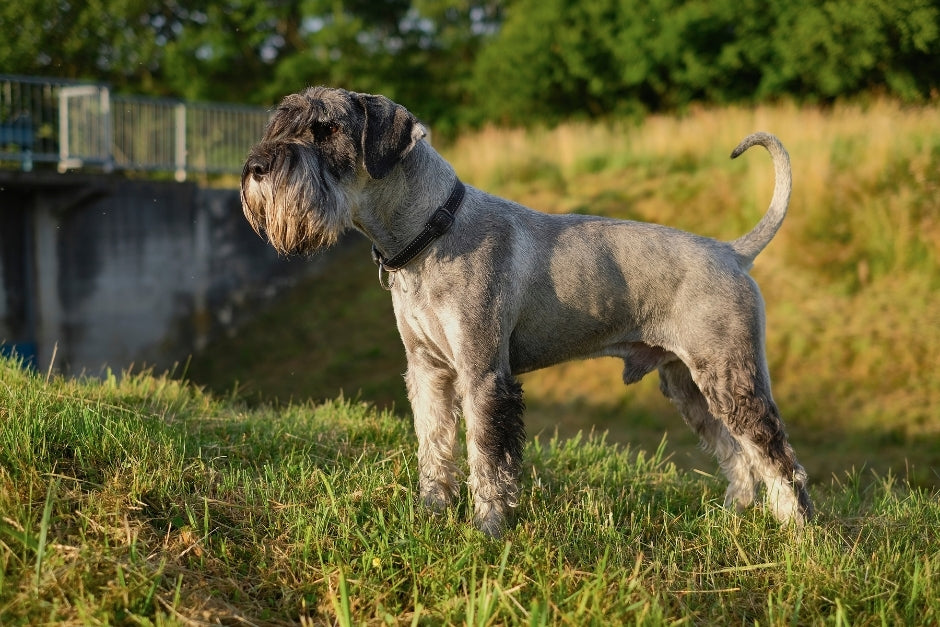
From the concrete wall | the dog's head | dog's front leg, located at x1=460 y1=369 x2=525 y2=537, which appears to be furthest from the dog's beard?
the concrete wall

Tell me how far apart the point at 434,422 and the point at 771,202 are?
240 centimetres

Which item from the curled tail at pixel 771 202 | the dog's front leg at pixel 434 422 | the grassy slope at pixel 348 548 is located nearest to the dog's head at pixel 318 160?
the dog's front leg at pixel 434 422

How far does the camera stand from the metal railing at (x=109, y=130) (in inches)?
611

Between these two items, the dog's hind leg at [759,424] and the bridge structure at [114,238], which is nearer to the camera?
the dog's hind leg at [759,424]

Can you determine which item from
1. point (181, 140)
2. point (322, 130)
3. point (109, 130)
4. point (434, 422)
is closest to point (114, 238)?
point (109, 130)

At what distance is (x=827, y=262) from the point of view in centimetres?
1273

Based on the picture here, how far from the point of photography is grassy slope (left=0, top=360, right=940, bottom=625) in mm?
3406

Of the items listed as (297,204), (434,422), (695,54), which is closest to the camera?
(297,204)

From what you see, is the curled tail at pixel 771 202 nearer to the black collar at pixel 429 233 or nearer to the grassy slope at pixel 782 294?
the black collar at pixel 429 233

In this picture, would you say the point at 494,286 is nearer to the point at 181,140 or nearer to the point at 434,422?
the point at 434,422

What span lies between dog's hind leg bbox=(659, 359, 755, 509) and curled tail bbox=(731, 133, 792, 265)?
31.7 inches

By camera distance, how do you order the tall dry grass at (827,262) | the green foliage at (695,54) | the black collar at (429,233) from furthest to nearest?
1. the green foliage at (695,54)
2. the tall dry grass at (827,262)
3. the black collar at (429,233)

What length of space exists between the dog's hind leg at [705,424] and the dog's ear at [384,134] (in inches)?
87.5

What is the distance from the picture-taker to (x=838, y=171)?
45.0ft
